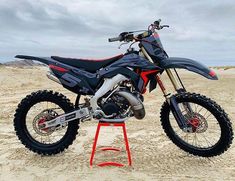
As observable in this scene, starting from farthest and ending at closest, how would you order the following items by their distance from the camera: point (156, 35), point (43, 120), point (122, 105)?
point (43, 120), point (156, 35), point (122, 105)

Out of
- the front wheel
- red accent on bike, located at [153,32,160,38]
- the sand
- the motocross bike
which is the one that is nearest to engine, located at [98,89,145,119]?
the motocross bike

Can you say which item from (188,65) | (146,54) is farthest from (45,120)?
(188,65)

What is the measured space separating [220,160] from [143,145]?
118 cm

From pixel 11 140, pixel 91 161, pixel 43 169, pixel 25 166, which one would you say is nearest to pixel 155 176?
pixel 91 161

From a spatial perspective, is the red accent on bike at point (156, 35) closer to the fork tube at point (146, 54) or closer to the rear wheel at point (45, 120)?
the fork tube at point (146, 54)

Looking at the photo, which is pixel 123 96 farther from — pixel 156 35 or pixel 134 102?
pixel 156 35

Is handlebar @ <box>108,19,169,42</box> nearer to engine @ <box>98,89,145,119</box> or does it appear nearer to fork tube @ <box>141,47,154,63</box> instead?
fork tube @ <box>141,47,154,63</box>

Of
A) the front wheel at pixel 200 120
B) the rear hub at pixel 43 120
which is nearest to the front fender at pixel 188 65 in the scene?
the front wheel at pixel 200 120

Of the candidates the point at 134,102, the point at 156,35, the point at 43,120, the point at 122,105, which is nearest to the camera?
the point at 134,102

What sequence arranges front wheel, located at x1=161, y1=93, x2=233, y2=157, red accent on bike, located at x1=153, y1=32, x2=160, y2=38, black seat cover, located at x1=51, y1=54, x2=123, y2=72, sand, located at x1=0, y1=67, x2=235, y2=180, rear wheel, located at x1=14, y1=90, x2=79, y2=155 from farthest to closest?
rear wheel, located at x1=14, y1=90, x2=79, y2=155 → red accent on bike, located at x1=153, y1=32, x2=160, y2=38 → black seat cover, located at x1=51, y1=54, x2=123, y2=72 → front wheel, located at x1=161, y1=93, x2=233, y2=157 → sand, located at x1=0, y1=67, x2=235, y2=180

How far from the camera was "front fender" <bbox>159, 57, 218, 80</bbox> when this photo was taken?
4137mm

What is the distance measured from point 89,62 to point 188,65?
1.28 m

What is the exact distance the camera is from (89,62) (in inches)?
169

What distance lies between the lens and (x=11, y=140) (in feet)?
17.2
